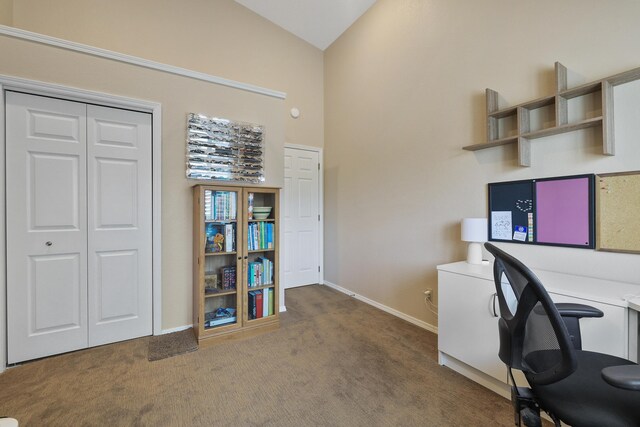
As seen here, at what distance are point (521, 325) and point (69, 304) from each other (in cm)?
321

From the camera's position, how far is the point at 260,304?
110 inches

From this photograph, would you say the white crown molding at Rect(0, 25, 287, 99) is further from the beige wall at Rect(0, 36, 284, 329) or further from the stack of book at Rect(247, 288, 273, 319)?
the stack of book at Rect(247, 288, 273, 319)

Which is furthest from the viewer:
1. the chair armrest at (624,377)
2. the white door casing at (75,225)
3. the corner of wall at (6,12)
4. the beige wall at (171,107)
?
the corner of wall at (6,12)

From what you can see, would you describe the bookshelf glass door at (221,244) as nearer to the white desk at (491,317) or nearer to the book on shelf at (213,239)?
the book on shelf at (213,239)

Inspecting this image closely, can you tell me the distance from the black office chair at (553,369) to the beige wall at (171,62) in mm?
2620

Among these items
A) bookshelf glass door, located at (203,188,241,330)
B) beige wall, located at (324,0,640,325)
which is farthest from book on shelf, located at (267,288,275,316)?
beige wall, located at (324,0,640,325)

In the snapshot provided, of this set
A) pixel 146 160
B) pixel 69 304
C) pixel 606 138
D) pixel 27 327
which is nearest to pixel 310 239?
pixel 146 160

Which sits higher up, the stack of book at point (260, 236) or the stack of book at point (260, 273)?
the stack of book at point (260, 236)

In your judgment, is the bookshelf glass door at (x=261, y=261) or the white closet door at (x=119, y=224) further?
the bookshelf glass door at (x=261, y=261)

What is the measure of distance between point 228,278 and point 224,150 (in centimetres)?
134

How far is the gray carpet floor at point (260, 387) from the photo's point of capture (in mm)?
1631

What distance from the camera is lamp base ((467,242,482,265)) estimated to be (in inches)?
87.6

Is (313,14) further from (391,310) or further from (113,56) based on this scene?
(391,310)

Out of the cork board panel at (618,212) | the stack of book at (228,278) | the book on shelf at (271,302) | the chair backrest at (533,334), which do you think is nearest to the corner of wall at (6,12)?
the stack of book at (228,278)
